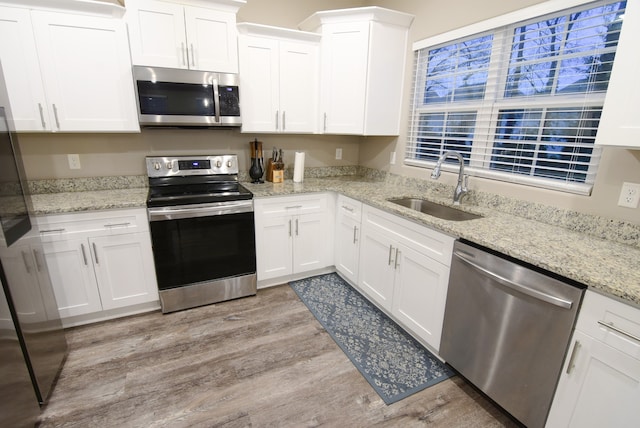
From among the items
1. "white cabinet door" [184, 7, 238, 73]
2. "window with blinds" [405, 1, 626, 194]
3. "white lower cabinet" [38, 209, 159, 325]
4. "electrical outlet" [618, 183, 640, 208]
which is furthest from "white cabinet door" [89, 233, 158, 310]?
"electrical outlet" [618, 183, 640, 208]

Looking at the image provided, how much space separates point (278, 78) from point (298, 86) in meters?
0.19

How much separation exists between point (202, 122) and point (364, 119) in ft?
4.41

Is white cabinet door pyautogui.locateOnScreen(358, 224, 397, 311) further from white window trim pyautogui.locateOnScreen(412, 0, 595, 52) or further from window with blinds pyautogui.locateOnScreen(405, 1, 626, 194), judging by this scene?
white window trim pyautogui.locateOnScreen(412, 0, 595, 52)

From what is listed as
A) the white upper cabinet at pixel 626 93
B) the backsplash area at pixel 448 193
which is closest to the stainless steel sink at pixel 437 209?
the backsplash area at pixel 448 193

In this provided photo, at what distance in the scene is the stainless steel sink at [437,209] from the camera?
2213 mm

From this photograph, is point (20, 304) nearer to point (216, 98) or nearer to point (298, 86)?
point (216, 98)

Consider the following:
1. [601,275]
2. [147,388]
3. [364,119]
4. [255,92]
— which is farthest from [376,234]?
[147,388]

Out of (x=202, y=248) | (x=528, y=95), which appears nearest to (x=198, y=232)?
(x=202, y=248)

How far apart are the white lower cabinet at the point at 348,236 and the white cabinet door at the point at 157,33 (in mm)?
1686

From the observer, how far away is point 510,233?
1.67 meters

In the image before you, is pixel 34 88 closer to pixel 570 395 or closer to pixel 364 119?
pixel 364 119

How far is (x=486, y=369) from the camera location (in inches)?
64.2

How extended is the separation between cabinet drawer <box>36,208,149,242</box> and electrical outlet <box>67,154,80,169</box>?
2.07 feet

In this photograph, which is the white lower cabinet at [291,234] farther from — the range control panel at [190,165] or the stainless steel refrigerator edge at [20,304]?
the stainless steel refrigerator edge at [20,304]
